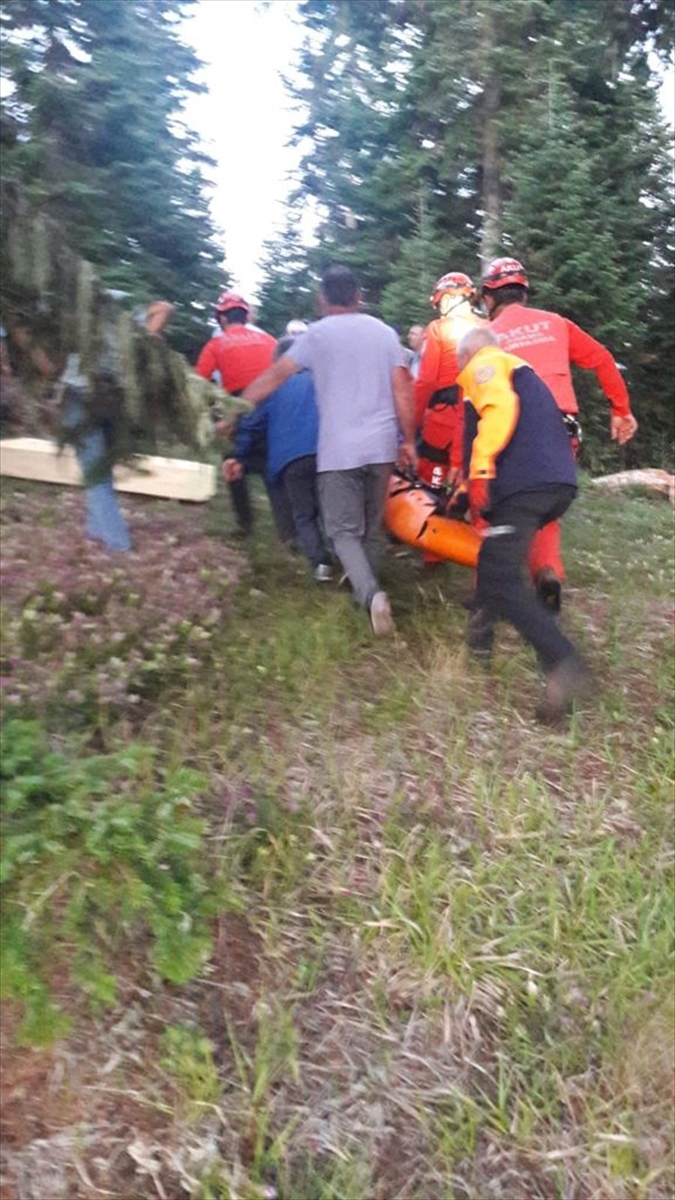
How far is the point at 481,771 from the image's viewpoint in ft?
14.1

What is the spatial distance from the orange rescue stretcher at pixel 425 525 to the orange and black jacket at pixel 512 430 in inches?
28.1

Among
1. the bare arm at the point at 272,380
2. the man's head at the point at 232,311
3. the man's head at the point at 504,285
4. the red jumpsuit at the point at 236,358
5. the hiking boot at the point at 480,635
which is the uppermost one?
→ the man's head at the point at 504,285

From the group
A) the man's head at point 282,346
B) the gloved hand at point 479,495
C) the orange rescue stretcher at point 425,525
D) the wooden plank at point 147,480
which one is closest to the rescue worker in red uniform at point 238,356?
the wooden plank at point 147,480

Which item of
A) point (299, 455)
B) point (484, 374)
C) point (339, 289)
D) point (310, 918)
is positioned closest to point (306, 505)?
point (299, 455)

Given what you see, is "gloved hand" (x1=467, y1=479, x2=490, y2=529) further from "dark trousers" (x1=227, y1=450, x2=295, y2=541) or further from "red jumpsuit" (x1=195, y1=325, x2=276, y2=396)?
"red jumpsuit" (x1=195, y1=325, x2=276, y2=396)

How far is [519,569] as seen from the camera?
4.64 m

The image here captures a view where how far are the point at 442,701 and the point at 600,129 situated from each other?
9.11 m

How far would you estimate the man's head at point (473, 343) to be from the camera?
15.6 ft

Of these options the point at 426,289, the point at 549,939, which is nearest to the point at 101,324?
the point at 549,939

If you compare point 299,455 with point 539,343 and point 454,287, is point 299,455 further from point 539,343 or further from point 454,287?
point 539,343

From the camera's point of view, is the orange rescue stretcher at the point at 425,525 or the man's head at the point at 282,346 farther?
the man's head at the point at 282,346

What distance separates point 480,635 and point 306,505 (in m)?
1.23

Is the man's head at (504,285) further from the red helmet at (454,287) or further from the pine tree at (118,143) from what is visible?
the pine tree at (118,143)

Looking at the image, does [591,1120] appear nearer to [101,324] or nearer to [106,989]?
[106,989]
